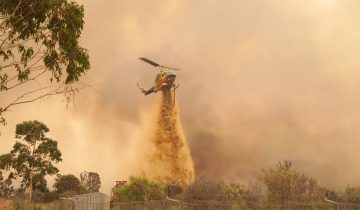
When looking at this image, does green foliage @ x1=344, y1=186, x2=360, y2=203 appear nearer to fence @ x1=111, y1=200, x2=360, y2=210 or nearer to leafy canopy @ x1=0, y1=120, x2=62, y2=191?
fence @ x1=111, y1=200, x2=360, y2=210

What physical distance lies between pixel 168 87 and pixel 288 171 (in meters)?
41.8

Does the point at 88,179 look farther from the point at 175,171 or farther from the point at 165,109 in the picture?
the point at 165,109

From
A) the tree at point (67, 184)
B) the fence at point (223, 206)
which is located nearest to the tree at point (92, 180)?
the tree at point (67, 184)

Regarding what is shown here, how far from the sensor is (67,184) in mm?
77562

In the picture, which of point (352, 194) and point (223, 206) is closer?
point (223, 206)

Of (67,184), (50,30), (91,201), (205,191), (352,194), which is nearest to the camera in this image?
(50,30)

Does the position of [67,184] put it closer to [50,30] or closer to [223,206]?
[223,206]

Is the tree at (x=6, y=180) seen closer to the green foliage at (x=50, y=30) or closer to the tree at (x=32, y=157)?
the tree at (x=32, y=157)

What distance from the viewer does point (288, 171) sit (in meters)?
44.3

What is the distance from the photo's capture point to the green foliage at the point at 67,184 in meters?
75.7

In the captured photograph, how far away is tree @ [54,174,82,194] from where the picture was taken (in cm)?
7575

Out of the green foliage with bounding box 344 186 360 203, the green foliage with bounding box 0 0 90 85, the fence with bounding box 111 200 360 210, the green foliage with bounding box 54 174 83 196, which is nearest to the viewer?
the green foliage with bounding box 0 0 90 85

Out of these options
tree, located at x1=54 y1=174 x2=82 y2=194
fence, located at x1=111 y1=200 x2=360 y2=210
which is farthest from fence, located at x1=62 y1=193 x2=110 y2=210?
tree, located at x1=54 y1=174 x2=82 y2=194

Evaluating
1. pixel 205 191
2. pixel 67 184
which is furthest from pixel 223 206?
pixel 67 184
